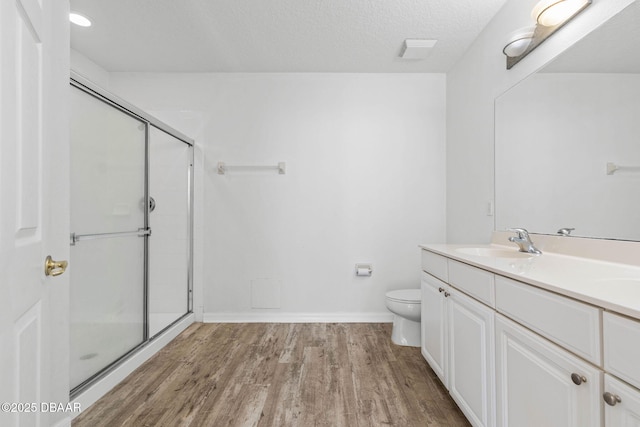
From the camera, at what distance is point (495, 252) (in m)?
1.73

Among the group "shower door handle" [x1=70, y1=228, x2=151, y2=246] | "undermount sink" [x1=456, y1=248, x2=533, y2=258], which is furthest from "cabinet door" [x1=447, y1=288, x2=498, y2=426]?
"shower door handle" [x1=70, y1=228, x2=151, y2=246]

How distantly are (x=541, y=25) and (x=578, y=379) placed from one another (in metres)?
1.74

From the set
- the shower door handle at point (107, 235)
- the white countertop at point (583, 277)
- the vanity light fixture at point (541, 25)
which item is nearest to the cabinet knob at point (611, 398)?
the white countertop at point (583, 277)

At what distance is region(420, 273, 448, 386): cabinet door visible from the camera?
1.60 m

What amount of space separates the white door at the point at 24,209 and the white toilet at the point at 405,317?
6.33 ft

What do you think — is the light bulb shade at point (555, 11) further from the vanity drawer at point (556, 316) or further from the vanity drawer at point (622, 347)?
the vanity drawer at point (622, 347)

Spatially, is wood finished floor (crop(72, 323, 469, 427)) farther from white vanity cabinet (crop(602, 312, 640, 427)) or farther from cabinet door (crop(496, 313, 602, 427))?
white vanity cabinet (crop(602, 312, 640, 427))

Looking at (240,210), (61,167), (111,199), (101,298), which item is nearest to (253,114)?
(240,210)

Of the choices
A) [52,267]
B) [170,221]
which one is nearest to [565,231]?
[52,267]

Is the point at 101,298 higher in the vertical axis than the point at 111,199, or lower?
lower

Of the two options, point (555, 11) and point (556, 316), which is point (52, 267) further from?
point (555, 11)

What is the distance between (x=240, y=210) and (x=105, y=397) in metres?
1.63

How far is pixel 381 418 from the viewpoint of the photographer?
56.5 inches

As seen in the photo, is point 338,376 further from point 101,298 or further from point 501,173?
point 501,173
